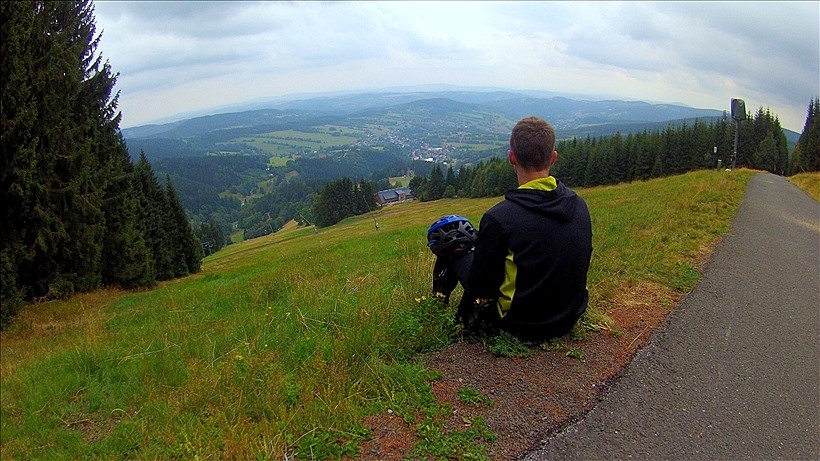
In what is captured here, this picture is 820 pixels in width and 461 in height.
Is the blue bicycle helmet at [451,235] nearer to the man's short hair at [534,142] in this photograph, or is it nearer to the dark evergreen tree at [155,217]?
the man's short hair at [534,142]

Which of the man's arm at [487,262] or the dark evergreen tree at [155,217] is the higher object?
the man's arm at [487,262]

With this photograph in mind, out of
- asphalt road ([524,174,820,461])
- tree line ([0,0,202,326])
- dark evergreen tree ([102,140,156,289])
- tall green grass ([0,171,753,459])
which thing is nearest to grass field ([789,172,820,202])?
asphalt road ([524,174,820,461])

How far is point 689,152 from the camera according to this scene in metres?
59.4

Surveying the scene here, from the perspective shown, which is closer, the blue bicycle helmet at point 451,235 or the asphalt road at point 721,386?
the asphalt road at point 721,386

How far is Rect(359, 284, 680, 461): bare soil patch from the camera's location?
2.69 meters

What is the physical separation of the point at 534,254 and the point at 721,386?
173 centimetres

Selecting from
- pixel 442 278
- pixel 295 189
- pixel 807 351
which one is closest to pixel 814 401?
pixel 807 351

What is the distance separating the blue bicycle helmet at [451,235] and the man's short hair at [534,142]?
2.64 ft

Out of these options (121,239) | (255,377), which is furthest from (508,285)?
(121,239)

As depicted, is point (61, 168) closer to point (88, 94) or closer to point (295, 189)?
point (88, 94)

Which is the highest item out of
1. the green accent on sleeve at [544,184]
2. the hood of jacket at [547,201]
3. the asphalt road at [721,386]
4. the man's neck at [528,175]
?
the man's neck at [528,175]

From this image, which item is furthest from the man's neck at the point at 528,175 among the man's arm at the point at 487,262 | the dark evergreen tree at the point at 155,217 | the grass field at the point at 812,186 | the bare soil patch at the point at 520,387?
the dark evergreen tree at the point at 155,217

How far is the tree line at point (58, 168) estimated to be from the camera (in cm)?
1125

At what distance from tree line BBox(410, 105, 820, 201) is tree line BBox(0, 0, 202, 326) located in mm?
43136
